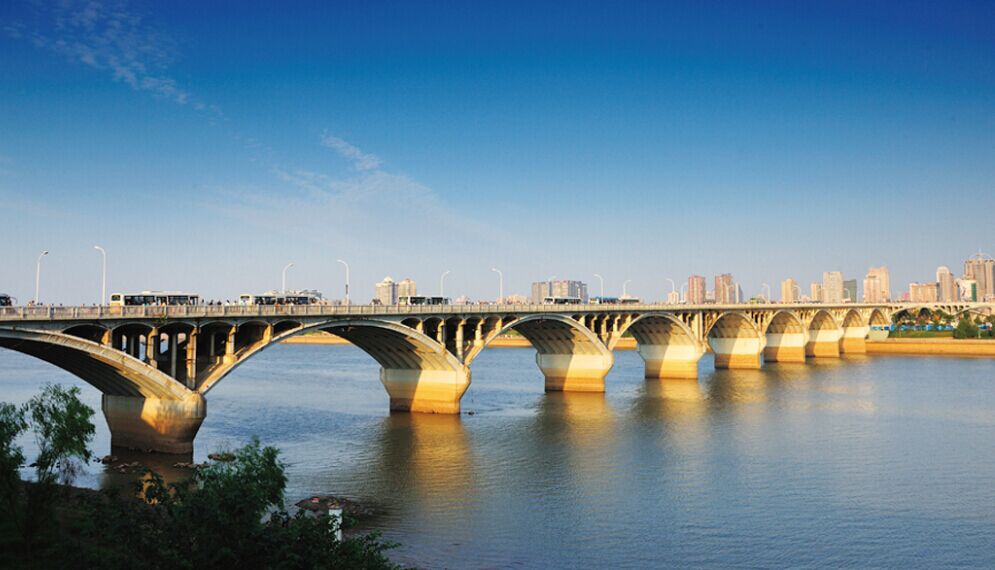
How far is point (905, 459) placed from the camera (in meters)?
51.0

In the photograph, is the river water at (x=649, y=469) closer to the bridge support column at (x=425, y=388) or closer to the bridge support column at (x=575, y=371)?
the bridge support column at (x=425, y=388)

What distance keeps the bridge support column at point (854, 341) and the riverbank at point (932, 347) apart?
112 inches

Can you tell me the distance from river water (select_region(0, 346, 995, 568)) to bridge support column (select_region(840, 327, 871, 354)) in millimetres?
68007

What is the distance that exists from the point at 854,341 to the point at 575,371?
314 ft

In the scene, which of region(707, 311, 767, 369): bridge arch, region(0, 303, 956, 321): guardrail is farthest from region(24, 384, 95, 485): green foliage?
region(707, 311, 767, 369): bridge arch

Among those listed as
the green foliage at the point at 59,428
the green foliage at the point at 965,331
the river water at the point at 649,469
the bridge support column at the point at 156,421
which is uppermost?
the green foliage at the point at 965,331

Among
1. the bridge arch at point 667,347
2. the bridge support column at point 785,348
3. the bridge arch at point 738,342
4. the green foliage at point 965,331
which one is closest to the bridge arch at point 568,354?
the bridge arch at point 667,347

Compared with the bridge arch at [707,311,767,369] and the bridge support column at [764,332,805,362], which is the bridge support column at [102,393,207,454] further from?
the bridge support column at [764,332,805,362]

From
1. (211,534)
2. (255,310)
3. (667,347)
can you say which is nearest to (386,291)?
(667,347)

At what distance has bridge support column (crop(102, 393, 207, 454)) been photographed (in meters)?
47.9

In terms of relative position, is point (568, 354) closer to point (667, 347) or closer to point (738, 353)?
point (667, 347)

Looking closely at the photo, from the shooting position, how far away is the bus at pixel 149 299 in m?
47.4

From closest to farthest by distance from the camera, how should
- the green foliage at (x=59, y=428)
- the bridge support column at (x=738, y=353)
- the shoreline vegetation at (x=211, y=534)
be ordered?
1. the shoreline vegetation at (x=211, y=534)
2. the green foliage at (x=59, y=428)
3. the bridge support column at (x=738, y=353)

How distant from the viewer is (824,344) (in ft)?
495
